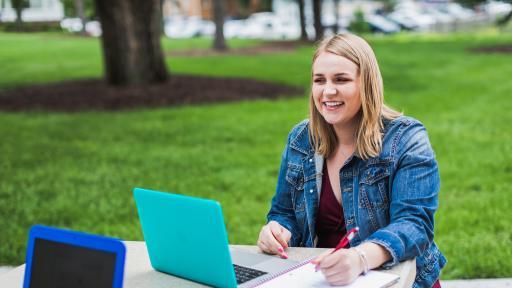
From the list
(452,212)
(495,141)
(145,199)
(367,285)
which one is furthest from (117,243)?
(495,141)

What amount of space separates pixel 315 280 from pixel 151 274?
57cm

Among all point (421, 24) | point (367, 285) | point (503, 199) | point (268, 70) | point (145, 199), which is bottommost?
point (421, 24)

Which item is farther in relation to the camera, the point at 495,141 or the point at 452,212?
the point at 495,141

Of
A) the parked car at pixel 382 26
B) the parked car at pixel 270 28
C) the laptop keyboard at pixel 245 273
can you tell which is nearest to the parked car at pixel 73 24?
the parked car at pixel 270 28

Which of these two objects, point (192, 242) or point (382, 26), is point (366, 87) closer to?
point (192, 242)

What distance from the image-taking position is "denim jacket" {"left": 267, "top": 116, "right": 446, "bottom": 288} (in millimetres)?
2764

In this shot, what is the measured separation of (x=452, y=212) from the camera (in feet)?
21.6

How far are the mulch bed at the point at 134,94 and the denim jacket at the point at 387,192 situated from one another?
1054cm

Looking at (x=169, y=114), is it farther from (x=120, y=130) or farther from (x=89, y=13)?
(x=89, y=13)

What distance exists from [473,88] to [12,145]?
8294mm

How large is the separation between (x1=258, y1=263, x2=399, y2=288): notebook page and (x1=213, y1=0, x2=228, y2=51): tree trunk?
26536 mm

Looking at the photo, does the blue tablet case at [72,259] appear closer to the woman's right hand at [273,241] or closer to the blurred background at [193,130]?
the woman's right hand at [273,241]

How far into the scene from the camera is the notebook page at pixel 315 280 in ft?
8.09

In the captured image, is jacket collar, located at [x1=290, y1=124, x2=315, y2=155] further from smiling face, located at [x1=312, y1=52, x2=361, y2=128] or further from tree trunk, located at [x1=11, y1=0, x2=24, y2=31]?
tree trunk, located at [x1=11, y1=0, x2=24, y2=31]
